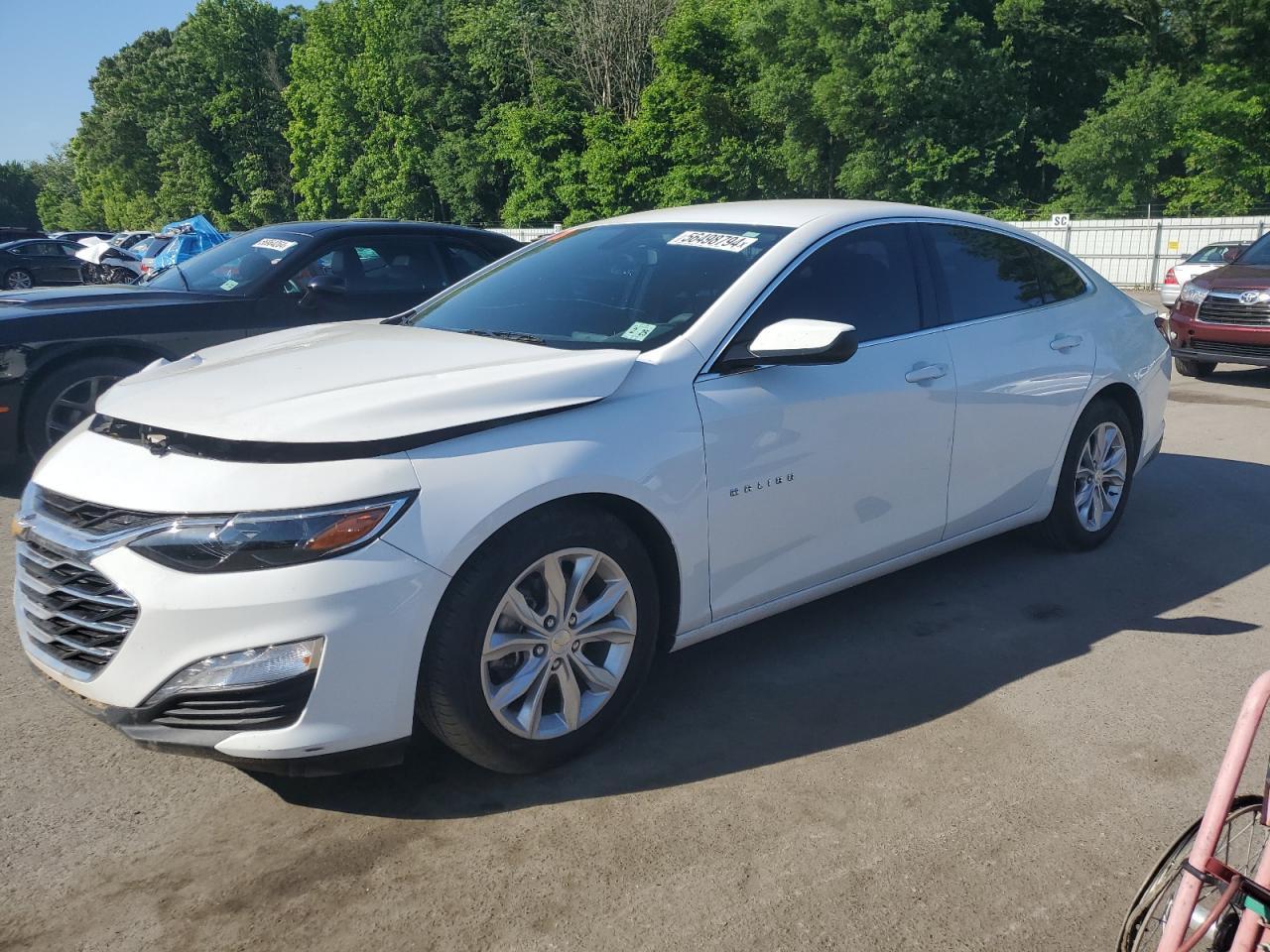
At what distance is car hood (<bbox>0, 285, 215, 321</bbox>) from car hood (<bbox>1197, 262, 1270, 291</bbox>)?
9.05 metres

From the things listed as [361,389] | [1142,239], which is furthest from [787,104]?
[361,389]

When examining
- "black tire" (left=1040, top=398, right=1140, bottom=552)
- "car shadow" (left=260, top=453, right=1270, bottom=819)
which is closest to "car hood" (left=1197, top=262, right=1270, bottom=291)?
"car shadow" (left=260, top=453, right=1270, bottom=819)

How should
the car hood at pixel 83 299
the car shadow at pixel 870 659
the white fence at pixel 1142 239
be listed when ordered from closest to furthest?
the car shadow at pixel 870 659, the car hood at pixel 83 299, the white fence at pixel 1142 239

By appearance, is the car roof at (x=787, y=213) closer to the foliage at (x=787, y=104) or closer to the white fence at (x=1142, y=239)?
the white fence at (x=1142, y=239)

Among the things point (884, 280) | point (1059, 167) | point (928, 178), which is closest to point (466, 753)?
point (884, 280)

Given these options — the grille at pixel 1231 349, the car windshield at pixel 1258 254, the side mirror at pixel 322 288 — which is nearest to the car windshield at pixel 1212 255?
the car windshield at pixel 1258 254

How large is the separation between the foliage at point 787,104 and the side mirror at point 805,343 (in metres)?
34.8

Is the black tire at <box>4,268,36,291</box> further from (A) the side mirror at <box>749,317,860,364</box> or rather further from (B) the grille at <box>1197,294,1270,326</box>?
(A) the side mirror at <box>749,317,860,364</box>

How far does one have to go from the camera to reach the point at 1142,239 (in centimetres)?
2923

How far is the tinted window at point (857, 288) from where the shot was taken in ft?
12.3

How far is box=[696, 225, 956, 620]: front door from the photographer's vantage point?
11.3 ft

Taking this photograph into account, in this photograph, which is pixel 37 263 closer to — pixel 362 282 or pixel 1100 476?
pixel 362 282

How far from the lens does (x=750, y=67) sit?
42406 millimetres

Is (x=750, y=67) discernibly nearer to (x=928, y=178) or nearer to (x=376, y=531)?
(x=928, y=178)
